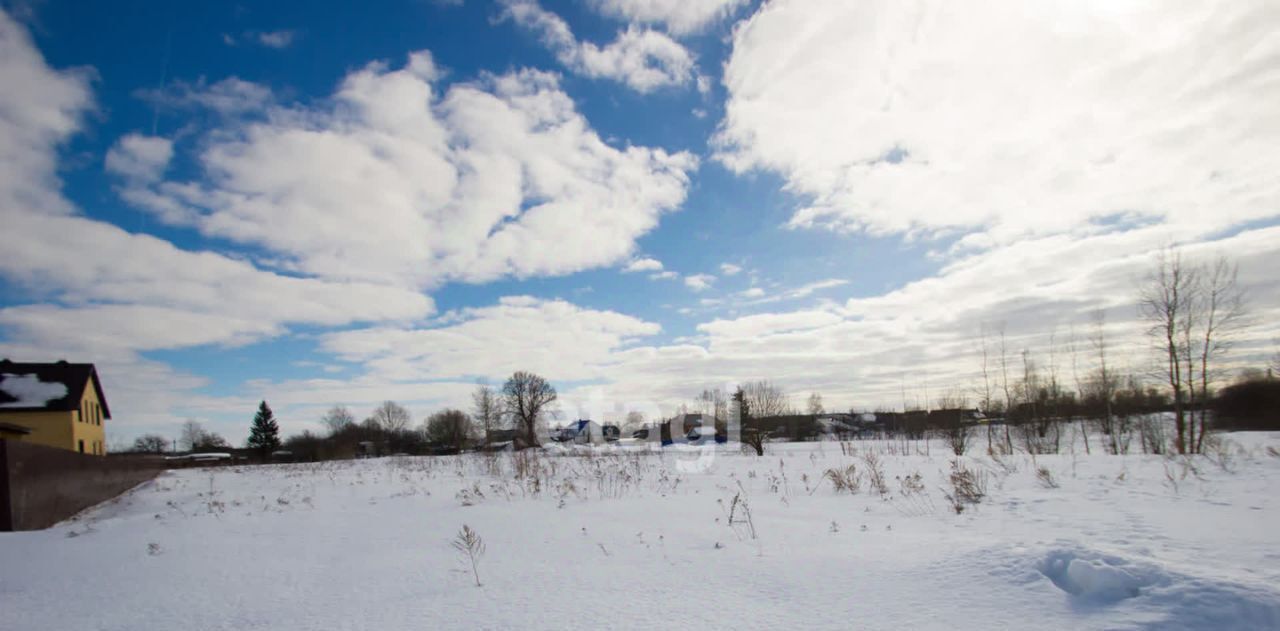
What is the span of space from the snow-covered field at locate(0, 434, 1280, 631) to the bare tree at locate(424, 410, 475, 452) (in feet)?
171

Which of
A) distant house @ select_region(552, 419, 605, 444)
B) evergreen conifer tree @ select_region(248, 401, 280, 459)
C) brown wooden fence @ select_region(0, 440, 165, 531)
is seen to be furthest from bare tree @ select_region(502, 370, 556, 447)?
brown wooden fence @ select_region(0, 440, 165, 531)

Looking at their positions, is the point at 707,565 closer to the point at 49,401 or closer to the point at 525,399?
the point at 49,401

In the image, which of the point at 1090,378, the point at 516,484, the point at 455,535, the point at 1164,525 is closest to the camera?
the point at 1164,525

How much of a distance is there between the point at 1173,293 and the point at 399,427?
278ft

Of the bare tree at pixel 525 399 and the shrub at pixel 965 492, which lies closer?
the shrub at pixel 965 492

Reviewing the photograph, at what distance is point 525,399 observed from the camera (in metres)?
60.9

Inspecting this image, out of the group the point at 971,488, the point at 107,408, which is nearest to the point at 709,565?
the point at 971,488

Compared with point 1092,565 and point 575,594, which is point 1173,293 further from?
point 575,594

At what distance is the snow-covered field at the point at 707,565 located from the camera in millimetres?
3029

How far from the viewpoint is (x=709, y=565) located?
417cm

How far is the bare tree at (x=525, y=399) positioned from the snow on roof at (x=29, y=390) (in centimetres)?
3503

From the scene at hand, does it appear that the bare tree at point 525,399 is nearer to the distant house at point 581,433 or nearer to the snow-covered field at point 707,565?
the distant house at point 581,433

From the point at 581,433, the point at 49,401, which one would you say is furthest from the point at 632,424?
the point at 49,401

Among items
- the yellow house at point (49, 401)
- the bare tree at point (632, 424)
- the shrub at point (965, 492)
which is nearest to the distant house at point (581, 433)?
the bare tree at point (632, 424)
